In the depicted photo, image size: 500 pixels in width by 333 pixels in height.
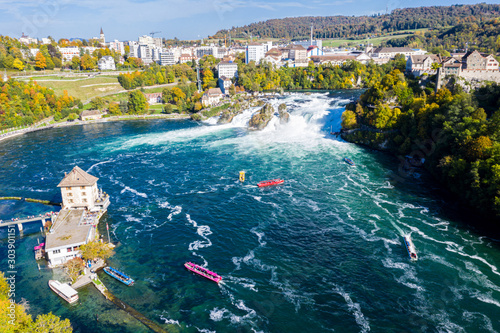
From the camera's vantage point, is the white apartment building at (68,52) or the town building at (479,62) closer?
the town building at (479,62)

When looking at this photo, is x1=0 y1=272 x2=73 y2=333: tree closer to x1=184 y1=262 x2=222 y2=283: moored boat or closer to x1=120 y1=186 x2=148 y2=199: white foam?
x1=184 y1=262 x2=222 y2=283: moored boat

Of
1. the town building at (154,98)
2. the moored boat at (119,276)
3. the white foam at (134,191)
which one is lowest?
the moored boat at (119,276)

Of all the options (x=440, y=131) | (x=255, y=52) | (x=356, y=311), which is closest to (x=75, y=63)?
(x=255, y=52)

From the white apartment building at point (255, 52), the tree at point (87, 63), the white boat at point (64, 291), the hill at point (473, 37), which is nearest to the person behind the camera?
the white boat at point (64, 291)

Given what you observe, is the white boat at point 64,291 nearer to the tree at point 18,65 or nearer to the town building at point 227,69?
the town building at point 227,69

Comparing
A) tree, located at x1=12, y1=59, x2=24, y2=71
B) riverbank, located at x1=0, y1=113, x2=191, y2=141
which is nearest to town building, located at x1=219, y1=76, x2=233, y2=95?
riverbank, located at x1=0, y1=113, x2=191, y2=141

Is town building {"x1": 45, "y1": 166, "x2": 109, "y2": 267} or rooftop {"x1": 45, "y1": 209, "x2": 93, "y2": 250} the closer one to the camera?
town building {"x1": 45, "y1": 166, "x2": 109, "y2": 267}

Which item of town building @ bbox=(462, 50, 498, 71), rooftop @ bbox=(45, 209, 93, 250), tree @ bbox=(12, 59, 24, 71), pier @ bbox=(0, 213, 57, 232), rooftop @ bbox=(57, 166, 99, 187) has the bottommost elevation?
pier @ bbox=(0, 213, 57, 232)

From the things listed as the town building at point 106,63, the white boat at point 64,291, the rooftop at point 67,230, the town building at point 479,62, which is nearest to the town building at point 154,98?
the town building at point 106,63
